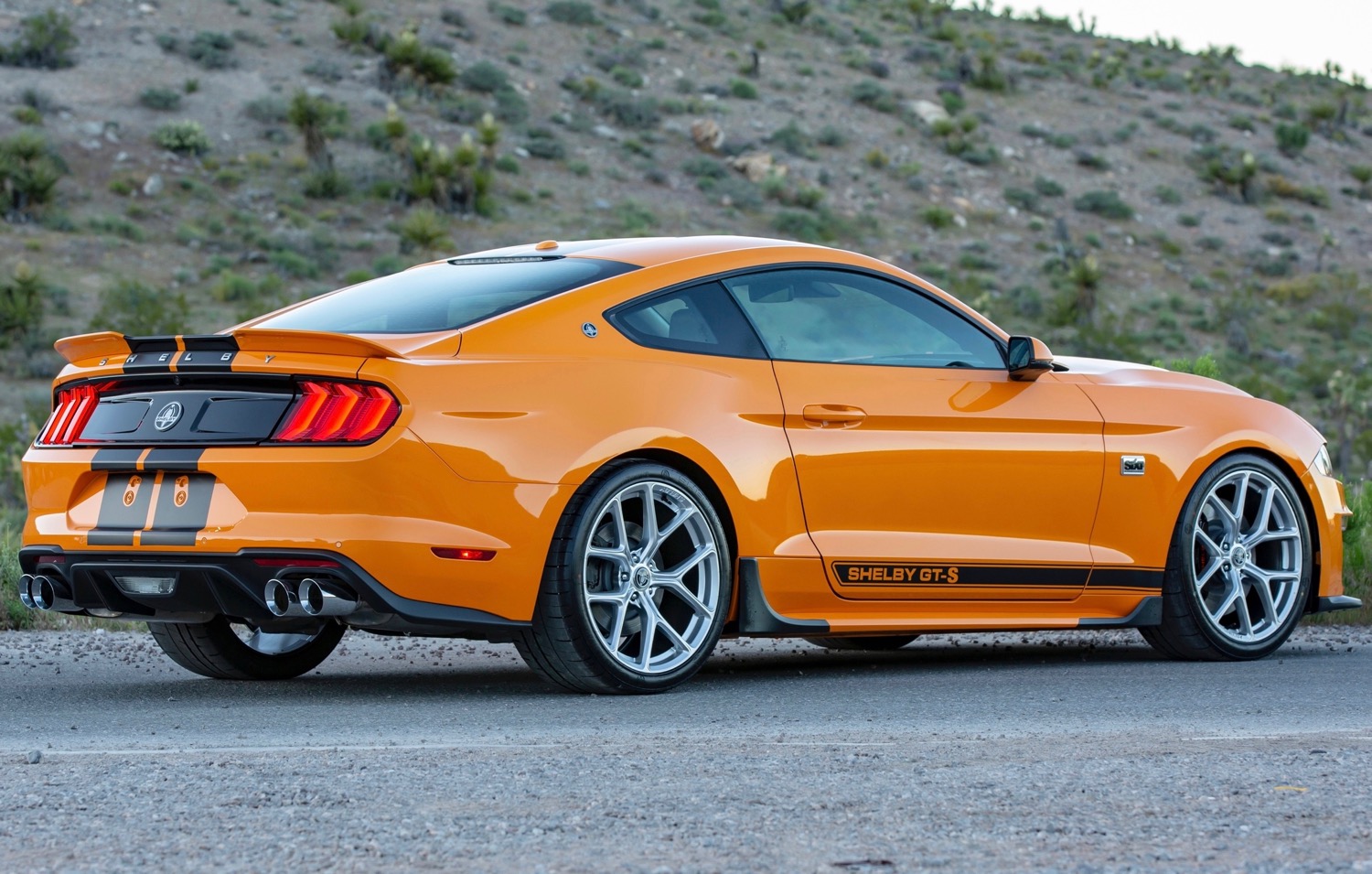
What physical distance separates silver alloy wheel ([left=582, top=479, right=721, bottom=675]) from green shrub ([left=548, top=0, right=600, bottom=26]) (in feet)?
153

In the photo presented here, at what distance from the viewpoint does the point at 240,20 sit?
4506cm

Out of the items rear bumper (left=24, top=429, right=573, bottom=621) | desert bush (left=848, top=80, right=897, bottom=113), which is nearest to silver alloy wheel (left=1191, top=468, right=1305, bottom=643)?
rear bumper (left=24, top=429, right=573, bottom=621)

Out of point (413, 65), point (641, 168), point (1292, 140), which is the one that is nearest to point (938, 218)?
point (641, 168)

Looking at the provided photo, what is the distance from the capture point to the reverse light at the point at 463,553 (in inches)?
215

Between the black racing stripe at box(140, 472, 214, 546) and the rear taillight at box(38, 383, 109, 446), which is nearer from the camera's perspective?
the black racing stripe at box(140, 472, 214, 546)

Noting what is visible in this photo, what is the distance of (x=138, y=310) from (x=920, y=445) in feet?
76.1

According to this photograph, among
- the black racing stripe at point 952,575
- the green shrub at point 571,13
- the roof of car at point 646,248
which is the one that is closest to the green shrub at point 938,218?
the green shrub at point 571,13

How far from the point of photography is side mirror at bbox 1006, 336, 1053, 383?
22.7ft

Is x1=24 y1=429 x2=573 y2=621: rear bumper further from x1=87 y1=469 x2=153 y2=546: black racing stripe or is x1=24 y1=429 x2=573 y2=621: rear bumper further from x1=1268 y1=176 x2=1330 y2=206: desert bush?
x1=1268 y1=176 x2=1330 y2=206: desert bush

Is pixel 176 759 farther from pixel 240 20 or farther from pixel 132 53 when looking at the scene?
pixel 240 20

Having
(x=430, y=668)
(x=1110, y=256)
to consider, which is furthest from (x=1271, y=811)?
(x=1110, y=256)

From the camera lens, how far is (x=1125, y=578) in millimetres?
7160

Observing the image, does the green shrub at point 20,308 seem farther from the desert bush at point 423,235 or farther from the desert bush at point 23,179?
the desert bush at point 423,235

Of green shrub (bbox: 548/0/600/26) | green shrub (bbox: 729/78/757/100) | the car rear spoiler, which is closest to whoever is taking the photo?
the car rear spoiler
